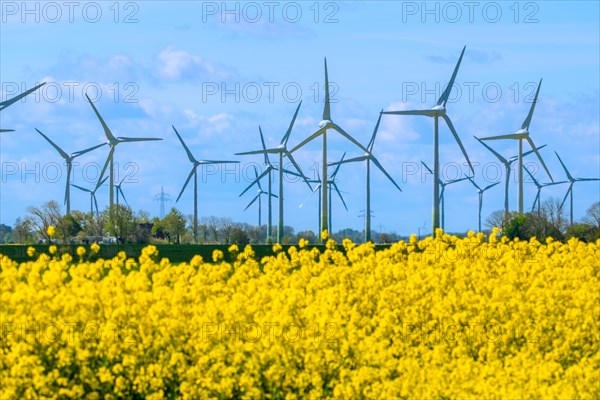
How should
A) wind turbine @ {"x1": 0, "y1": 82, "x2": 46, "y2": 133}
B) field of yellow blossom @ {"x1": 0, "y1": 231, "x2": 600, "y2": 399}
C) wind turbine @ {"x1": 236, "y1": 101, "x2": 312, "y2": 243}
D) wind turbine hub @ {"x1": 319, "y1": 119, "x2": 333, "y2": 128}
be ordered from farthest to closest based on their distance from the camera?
1. wind turbine @ {"x1": 236, "y1": 101, "x2": 312, "y2": 243}
2. wind turbine hub @ {"x1": 319, "y1": 119, "x2": 333, "y2": 128}
3. wind turbine @ {"x1": 0, "y1": 82, "x2": 46, "y2": 133}
4. field of yellow blossom @ {"x1": 0, "y1": 231, "x2": 600, "y2": 399}

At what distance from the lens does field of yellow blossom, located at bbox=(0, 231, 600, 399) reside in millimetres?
19625

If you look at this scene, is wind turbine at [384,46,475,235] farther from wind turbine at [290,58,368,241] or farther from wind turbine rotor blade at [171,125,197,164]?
wind turbine rotor blade at [171,125,197,164]

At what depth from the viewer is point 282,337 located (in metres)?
20.6

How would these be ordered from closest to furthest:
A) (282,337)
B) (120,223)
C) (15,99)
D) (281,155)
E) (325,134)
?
(282,337) < (15,99) < (325,134) < (281,155) < (120,223)

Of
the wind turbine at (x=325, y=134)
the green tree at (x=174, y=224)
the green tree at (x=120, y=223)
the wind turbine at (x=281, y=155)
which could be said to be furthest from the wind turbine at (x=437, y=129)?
the green tree at (x=174, y=224)

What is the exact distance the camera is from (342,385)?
1942cm

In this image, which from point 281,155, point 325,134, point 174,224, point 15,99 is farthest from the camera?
point 174,224

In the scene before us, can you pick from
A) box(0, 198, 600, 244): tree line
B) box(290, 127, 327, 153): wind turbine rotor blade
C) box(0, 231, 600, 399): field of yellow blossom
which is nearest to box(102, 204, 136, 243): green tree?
box(0, 198, 600, 244): tree line

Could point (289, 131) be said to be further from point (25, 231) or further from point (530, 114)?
point (25, 231)

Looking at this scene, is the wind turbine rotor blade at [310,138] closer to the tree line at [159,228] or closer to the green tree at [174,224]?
the tree line at [159,228]

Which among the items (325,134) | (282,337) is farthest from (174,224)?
(282,337)

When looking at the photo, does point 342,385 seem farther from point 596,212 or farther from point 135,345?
point 596,212

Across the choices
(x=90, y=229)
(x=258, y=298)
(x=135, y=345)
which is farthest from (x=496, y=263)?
(x=90, y=229)

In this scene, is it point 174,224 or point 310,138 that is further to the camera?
point 174,224
